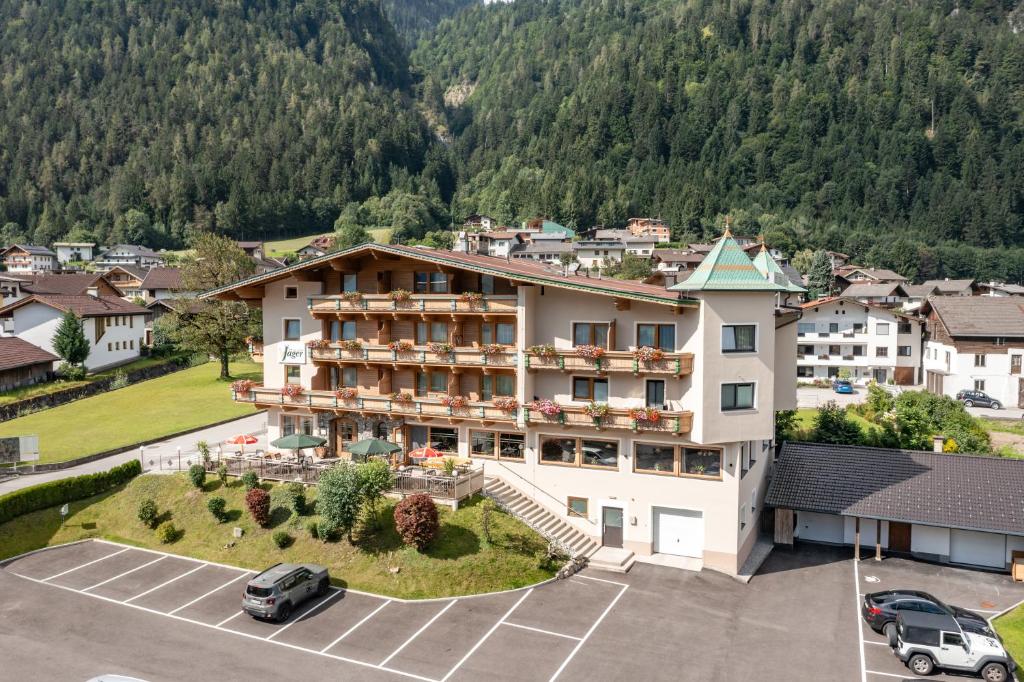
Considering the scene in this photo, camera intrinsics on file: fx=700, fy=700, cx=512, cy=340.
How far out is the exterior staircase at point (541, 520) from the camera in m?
34.0

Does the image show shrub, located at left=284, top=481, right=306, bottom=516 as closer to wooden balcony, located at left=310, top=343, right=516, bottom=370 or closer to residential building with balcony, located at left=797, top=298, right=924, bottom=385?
wooden balcony, located at left=310, top=343, right=516, bottom=370

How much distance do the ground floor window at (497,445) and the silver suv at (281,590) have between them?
11.2 meters

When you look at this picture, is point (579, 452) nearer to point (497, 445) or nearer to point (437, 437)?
point (497, 445)

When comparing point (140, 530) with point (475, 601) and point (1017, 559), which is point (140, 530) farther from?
point (1017, 559)

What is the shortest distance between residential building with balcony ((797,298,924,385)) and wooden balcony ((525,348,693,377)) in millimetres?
59215

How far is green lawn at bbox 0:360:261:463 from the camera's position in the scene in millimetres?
49938

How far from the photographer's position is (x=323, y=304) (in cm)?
4028

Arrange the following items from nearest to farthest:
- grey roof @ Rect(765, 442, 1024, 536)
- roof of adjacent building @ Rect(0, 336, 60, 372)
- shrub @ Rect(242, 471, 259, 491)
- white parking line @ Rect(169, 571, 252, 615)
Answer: white parking line @ Rect(169, 571, 252, 615)
grey roof @ Rect(765, 442, 1024, 536)
shrub @ Rect(242, 471, 259, 491)
roof of adjacent building @ Rect(0, 336, 60, 372)

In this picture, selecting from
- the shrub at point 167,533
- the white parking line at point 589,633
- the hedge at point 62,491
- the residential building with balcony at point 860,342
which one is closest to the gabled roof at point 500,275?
the hedge at point 62,491

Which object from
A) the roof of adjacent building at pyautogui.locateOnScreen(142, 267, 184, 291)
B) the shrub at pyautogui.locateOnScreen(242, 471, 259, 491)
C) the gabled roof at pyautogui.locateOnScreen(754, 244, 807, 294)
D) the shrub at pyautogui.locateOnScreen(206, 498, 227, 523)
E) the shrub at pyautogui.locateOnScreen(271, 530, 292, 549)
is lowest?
the shrub at pyautogui.locateOnScreen(271, 530, 292, 549)

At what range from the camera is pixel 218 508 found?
35.1 meters

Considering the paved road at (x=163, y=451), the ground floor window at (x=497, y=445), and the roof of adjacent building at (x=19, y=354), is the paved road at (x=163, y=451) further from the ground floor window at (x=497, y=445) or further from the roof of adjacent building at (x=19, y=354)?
the roof of adjacent building at (x=19, y=354)

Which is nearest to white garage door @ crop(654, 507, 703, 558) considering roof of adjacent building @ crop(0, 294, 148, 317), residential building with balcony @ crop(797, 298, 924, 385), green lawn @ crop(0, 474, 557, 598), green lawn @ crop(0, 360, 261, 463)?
green lawn @ crop(0, 474, 557, 598)

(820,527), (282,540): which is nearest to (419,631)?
(282,540)
